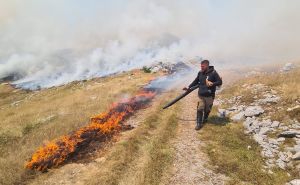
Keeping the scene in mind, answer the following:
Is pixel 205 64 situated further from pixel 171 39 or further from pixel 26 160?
pixel 171 39

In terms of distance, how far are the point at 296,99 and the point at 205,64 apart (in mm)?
5719

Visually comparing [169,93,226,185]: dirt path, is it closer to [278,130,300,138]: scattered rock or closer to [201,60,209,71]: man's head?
[201,60,209,71]: man's head

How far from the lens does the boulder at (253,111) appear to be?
1762 cm

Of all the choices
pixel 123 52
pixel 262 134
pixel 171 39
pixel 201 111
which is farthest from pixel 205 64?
pixel 171 39

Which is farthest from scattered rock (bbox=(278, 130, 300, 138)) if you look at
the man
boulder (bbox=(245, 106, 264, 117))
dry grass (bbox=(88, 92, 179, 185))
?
dry grass (bbox=(88, 92, 179, 185))

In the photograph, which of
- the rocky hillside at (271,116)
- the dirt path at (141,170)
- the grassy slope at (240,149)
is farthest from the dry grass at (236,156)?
the dirt path at (141,170)

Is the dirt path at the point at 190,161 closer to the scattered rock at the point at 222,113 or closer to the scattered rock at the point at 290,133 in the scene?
the scattered rock at the point at 222,113

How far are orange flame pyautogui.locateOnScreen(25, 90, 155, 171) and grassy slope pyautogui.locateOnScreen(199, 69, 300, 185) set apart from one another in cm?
452

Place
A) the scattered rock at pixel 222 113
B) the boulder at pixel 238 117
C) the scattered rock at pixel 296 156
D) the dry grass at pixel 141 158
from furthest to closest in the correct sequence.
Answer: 1. the scattered rock at pixel 222 113
2. the boulder at pixel 238 117
3. the scattered rock at pixel 296 156
4. the dry grass at pixel 141 158

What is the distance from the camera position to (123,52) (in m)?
69.1

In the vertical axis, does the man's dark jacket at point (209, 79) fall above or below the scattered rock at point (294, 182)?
above

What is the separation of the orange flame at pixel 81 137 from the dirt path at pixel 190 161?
10.8 feet

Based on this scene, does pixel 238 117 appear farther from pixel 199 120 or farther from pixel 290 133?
pixel 290 133

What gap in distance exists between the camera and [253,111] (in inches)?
702
